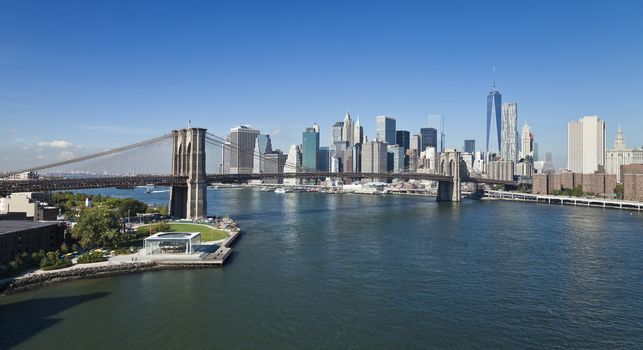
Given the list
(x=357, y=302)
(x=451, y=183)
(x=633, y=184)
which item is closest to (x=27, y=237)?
(x=357, y=302)

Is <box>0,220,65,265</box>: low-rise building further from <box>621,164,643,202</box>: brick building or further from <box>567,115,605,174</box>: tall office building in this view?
<box>567,115,605,174</box>: tall office building

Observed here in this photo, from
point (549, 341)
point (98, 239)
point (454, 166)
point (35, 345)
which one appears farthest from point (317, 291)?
point (454, 166)

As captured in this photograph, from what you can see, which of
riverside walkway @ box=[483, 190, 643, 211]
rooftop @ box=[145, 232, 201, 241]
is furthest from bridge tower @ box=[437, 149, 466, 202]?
rooftop @ box=[145, 232, 201, 241]

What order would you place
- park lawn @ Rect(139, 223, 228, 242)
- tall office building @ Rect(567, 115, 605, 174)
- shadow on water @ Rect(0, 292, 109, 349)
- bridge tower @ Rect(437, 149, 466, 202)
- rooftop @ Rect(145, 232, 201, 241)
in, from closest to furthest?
shadow on water @ Rect(0, 292, 109, 349), rooftop @ Rect(145, 232, 201, 241), park lawn @ Rect(139, 223, 228, 242), bridge tower @ Rect(437, 149, 466, 202), tall office building @ Rect(567, 115, 605, 174)

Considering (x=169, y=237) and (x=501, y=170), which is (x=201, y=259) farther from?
(x=501, y=170)

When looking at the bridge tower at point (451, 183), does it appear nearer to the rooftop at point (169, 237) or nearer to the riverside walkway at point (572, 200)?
the riverside walkway at point (572, 200)

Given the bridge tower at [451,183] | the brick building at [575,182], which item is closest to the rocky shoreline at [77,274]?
the bridge tower at [451,183]
